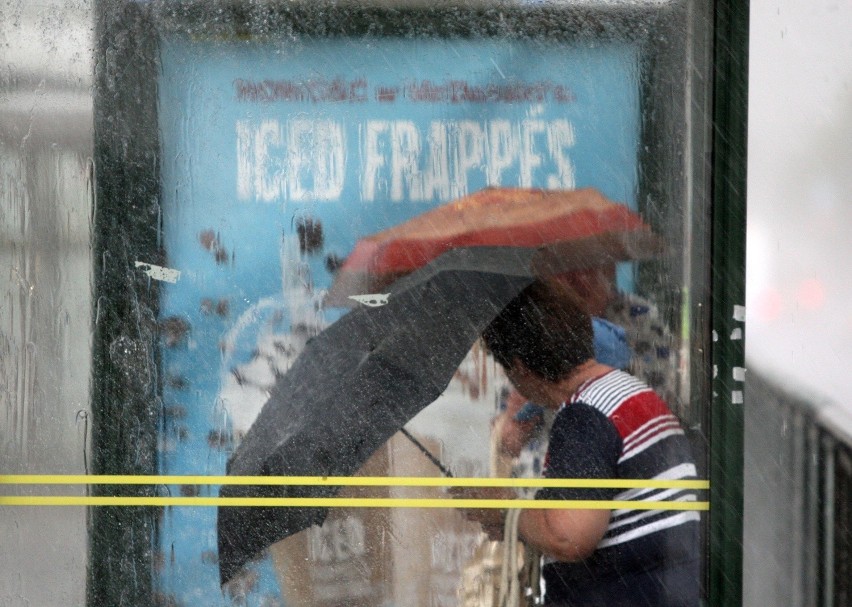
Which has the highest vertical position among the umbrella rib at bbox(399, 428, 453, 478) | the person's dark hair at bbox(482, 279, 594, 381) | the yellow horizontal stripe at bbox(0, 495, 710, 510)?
the person's dark hair at bbox(482, 279, 594, 381)

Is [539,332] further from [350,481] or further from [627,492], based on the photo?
[350,481]

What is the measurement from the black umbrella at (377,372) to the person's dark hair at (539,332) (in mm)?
36

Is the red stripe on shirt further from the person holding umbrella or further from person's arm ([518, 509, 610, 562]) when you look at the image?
person's arm ([518, 509, 610, 562])

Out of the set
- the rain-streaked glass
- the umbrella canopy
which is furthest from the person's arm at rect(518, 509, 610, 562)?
the umbrella canopy

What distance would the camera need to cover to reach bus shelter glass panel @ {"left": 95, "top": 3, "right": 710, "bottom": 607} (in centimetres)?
229

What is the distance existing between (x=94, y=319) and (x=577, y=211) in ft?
4.14

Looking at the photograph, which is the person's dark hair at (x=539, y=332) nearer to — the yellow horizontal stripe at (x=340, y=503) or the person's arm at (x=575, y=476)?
the person's arm at (x=575, y=476)

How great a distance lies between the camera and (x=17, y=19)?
2.33 meters

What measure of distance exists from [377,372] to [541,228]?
0.56 metres

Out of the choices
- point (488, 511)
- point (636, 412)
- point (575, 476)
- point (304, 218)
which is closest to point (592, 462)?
point (575, 476)

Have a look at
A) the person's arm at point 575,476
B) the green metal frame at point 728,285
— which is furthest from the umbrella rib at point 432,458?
the green metal frame at point 728,285

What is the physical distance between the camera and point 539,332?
7.57 ft

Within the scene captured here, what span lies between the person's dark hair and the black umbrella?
4cm

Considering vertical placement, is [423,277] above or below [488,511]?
above
